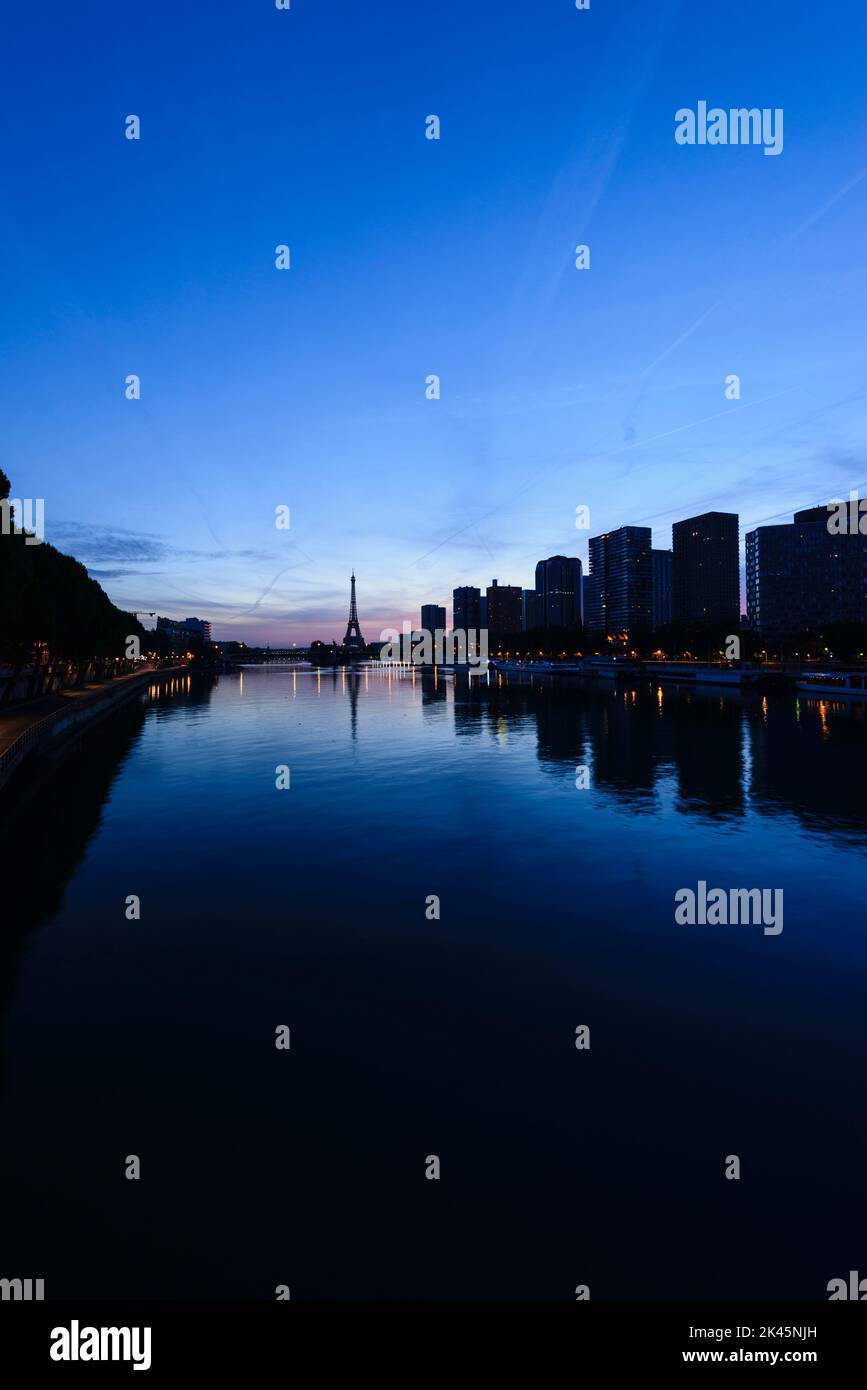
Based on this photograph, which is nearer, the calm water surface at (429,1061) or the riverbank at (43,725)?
the calm water surface at (429,1061)

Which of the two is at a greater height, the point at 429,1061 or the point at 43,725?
the point at 43,725

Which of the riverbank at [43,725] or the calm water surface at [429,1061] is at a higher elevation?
the riverbank at [43,725]

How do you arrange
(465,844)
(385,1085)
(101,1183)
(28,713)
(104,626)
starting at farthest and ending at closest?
(104,626) < (28,713) < (465,844) < (385,1085) < (101,1183)

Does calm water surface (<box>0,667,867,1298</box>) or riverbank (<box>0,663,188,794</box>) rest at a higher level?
riverbank (<box>0,663,188,794</box>)

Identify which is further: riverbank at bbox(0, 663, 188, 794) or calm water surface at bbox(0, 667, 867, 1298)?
riverbank at bbox(0, 663, 188, 794)

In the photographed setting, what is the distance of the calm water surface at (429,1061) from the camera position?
7.61 meters

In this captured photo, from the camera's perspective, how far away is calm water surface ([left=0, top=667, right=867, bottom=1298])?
25.0ft

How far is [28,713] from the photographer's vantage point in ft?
173

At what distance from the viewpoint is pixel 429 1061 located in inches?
440
